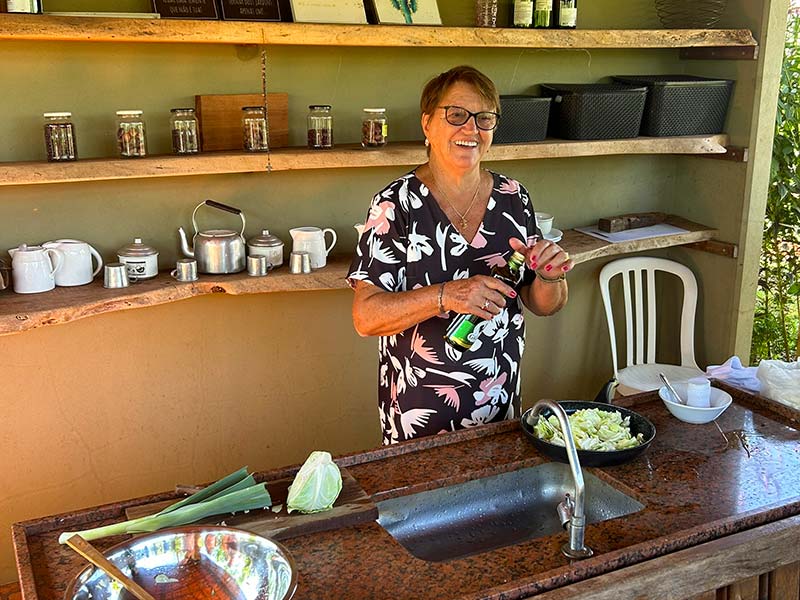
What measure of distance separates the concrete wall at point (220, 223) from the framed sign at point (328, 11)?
A: 0.82ft

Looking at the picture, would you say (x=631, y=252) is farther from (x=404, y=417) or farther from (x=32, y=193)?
(x=32, y=193)

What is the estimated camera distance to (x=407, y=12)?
3.16 m

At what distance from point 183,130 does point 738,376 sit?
1956mm

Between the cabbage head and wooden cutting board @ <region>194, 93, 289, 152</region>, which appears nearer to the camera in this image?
the cabbage head

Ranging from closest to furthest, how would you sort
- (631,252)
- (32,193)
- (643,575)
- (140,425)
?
(643,575) → (32,193) → (140,425) → (631,252)

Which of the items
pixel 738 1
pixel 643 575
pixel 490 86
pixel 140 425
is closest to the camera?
pixel 643 575

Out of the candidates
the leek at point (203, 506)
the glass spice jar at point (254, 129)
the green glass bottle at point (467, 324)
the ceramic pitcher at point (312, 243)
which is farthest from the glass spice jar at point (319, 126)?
the leek at point (203, 506)

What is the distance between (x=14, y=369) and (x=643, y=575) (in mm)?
2275

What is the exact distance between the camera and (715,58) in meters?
3.83

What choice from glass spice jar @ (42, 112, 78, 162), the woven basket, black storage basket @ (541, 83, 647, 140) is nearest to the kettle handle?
glass spice jar @ (42, 112, 78, 162)

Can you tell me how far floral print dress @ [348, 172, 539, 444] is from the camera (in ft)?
7.67

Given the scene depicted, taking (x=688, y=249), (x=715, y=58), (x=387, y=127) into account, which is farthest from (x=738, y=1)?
(x=387, y=127)

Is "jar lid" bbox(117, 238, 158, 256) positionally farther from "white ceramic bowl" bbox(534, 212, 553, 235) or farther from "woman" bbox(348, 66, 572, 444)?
"white ceramic bowl" bbox(534, 212, 553, 235)

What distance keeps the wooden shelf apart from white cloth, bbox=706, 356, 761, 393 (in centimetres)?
118
